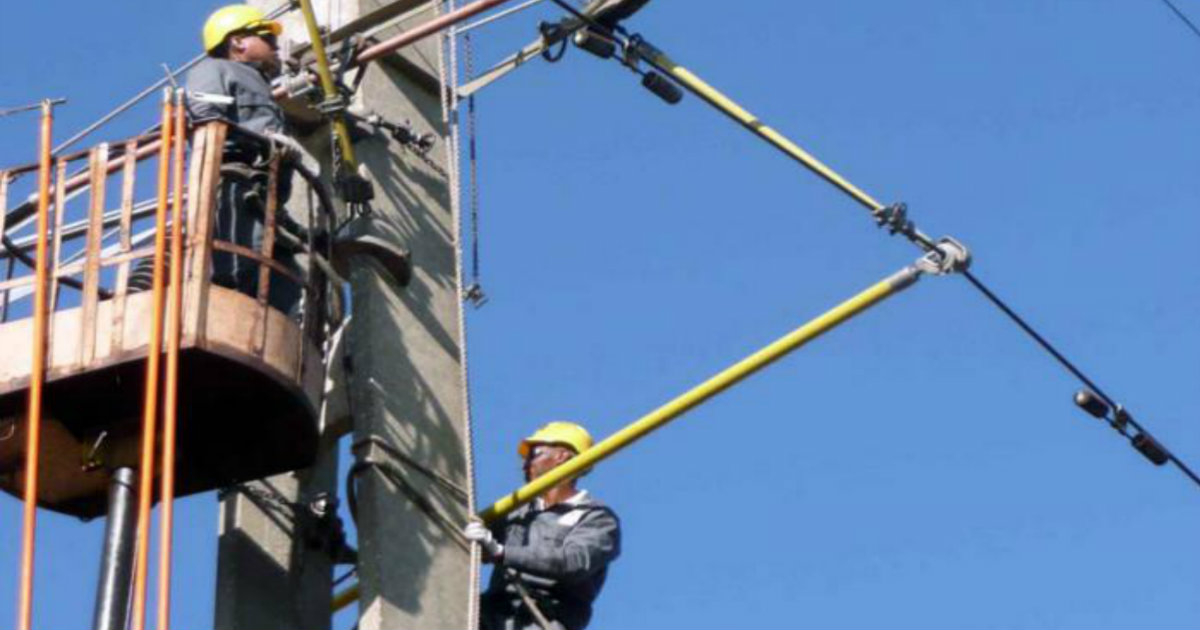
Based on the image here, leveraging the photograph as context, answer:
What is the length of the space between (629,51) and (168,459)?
3651 millimetres

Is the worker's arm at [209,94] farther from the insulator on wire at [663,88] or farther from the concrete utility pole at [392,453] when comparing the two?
the insulator on wire at [663,88]

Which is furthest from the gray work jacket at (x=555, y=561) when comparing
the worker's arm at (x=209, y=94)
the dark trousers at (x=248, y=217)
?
the worker's arm at (x=209, y=94)

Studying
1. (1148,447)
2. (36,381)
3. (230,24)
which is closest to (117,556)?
(36,381)

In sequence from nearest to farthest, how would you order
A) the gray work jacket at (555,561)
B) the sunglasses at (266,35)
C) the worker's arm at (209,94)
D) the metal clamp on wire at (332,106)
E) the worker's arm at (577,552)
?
the worker's arm at (209,94) → the worker's arm at (577,552) → the gray work jacket at (555,561) → the metal clamp on wire at (332,106) → the sunglasses at (266,35)

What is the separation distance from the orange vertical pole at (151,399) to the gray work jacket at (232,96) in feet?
1.96

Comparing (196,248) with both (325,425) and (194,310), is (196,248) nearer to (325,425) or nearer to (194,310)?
(194,310)

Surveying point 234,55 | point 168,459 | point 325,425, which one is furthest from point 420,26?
point 168,459

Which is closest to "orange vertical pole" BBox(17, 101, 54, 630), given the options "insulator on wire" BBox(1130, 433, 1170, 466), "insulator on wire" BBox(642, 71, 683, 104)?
"insulator on wire" BBox(642, 71, 683, 104)

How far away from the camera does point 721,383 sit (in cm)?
1255

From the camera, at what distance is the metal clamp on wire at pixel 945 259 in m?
12.9

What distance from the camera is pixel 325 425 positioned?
12891 millimetres

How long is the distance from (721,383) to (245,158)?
2.10m

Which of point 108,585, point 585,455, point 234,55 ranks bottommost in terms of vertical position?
point 108,585

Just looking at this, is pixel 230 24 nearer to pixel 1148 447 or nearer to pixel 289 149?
pixel 289 149
